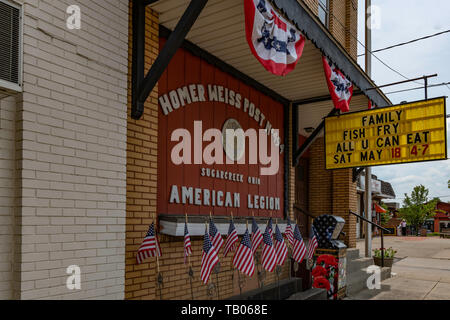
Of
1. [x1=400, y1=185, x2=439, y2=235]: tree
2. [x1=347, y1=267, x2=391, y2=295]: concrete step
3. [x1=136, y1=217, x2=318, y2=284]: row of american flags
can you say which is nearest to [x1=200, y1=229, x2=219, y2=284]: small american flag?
[x1=136, y1=217, x2=318, y2=284]: row of american flags

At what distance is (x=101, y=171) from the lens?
13.0 feet

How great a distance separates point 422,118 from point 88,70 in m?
5.73

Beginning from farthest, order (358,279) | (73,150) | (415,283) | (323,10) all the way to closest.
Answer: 1. (323,10)
2. (415,283)
3. (358,279)
4. (73,150)

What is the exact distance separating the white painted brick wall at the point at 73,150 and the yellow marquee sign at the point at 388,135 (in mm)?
4794

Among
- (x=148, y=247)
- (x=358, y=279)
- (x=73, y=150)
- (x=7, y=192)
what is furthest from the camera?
(x=358, y=279)

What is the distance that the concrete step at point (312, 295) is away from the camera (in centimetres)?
593

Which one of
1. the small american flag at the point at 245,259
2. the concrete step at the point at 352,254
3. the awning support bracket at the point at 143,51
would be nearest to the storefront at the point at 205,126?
the awning support bracket at the point at 143,51

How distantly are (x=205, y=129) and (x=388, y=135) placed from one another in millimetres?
3514

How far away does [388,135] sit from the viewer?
716 cm

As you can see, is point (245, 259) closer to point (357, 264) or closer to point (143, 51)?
point (143, 51)

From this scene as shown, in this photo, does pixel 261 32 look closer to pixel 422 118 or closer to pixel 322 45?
pixel 322 45

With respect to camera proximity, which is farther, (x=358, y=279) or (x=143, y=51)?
(x=358, y=279)

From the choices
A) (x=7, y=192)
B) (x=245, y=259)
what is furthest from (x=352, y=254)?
(x=7, y=192)

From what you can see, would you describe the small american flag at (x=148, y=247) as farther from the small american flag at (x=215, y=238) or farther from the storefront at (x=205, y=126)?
the small american flag at (x=215, y=238)
